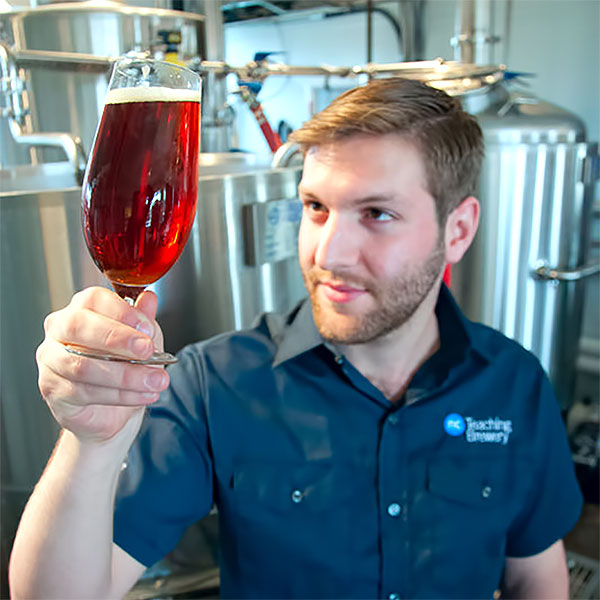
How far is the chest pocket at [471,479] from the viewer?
32.7 inches

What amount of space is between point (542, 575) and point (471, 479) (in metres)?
0.21

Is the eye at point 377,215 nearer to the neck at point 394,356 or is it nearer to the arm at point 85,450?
the neck at point 394,356

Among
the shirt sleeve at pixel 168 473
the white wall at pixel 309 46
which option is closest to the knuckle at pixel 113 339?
the shirt sleeve at pixel 168 473

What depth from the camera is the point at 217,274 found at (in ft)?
3.28

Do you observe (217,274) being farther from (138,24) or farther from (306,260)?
(138,24)

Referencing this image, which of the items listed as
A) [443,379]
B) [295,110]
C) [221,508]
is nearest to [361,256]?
[443,379]

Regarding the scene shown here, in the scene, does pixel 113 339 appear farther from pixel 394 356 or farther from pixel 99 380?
pixel 394 356

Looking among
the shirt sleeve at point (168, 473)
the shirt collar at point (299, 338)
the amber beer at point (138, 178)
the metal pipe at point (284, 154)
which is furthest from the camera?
the metal pipe at point (284, 154)

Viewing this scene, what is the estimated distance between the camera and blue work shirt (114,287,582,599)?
80 centimetres

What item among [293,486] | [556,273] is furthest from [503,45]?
[293,486]

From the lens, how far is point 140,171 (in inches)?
13.7

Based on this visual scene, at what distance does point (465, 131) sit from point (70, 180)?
22.9 inches

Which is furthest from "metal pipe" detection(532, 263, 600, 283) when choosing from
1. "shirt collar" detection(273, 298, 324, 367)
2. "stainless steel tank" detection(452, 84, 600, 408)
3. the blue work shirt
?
"shirt collar" detection(273, 298, 324, 367)

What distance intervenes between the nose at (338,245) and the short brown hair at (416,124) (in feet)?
0.37
